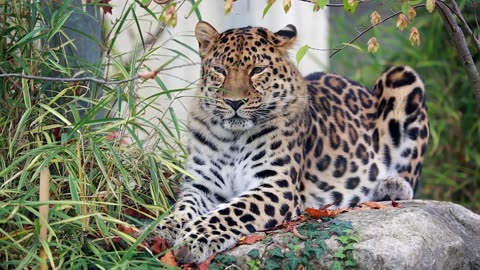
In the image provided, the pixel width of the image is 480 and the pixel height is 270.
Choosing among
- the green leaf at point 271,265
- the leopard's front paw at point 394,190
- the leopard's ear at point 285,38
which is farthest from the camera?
the leopard's front paw at point 394,190

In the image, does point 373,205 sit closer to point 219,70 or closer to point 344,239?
point 344,239

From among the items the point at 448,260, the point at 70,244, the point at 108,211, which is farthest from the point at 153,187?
the point at 448,260

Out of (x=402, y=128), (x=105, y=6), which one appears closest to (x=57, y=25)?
(x=105, y=6)

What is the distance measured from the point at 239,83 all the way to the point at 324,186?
1178 millimetres

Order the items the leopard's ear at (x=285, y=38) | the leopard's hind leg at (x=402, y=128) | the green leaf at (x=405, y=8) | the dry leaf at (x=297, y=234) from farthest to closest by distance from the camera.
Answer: the leopard's hind leg at (x=402, y=128), the leopard's ear at (x=285, y=38), the dry leaf at (x=297, y=234), the green leaf at (x=405, y=8)

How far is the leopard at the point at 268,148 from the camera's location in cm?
702

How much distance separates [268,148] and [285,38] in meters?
0.84

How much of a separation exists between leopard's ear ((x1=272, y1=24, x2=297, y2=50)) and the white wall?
4.5 inches

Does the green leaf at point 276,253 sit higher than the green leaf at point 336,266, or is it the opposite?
the green leaf at point 276,253

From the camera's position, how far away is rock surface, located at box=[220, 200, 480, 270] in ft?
21.3

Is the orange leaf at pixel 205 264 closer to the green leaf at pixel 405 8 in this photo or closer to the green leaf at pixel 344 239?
the green leaf at pixel 344 239

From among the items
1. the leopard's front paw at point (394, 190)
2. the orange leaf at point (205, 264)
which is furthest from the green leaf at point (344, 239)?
the leopard's front paw at point (394, 190)

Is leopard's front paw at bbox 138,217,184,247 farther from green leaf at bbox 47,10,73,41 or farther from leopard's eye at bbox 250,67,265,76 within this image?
green leaf at bbox 47,10,73,41

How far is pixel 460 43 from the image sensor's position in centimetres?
686
